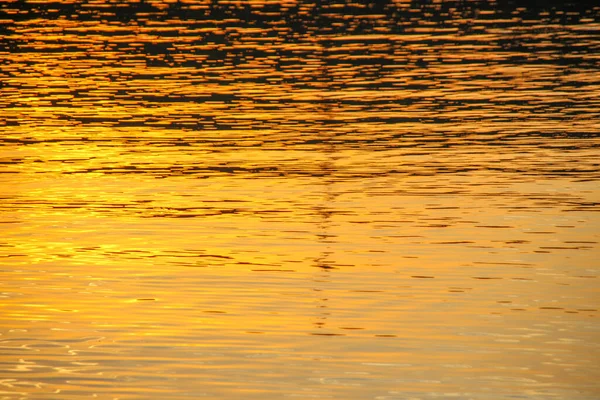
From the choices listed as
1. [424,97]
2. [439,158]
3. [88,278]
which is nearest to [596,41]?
[424,97]

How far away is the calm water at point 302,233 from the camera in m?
11.2

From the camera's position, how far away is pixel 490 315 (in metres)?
12.5

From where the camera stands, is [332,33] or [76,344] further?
[332,33]

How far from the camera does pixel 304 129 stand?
80.6 feet

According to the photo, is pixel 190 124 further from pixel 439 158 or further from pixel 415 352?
pixel 415 352

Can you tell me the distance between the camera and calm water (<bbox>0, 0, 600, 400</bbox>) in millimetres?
11211

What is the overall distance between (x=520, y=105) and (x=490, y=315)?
15.5m

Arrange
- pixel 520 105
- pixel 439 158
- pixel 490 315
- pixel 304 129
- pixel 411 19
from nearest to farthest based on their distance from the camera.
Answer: pixel 490 315
pixel 439 158
pixel 304 129
pixel 520 105
pixel 411 19

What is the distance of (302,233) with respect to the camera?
52.4 ft

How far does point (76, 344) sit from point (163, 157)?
10152mm

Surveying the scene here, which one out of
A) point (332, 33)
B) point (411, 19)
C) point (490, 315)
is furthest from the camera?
point (411, 19)

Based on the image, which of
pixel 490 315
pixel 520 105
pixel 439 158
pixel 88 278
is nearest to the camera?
pixel 490 315

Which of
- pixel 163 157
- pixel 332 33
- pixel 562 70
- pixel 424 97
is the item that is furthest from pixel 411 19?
pixel 163 157

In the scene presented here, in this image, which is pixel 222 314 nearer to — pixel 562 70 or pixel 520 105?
pixel 520 105
